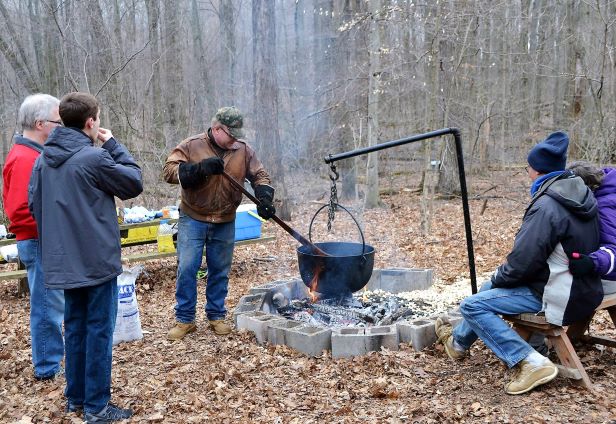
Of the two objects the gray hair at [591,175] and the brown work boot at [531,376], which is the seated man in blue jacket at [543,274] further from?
the gray hair at [591,175]

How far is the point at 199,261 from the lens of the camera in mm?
4703

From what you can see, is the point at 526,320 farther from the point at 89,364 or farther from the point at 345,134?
the point at 345,134

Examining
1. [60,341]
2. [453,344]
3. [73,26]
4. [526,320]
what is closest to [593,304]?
[526,320]

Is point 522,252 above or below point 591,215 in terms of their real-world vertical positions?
below

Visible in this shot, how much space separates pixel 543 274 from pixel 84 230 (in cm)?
266

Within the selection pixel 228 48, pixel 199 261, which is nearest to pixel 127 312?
pixel 199 261

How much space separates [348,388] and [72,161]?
2179 millimetres

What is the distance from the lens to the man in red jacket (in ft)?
12.1

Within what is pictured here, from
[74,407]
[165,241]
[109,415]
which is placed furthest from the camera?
[165,241]

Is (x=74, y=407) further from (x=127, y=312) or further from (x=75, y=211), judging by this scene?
(x=127, y=312)

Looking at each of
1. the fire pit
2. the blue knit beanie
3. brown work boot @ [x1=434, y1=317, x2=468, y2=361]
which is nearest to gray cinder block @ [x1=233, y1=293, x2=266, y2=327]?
the fire pit

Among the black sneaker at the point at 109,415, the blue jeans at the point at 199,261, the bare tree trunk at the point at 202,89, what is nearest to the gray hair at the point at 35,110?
the blue jeans at the point at 199,261

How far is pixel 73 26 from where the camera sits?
11.8 m

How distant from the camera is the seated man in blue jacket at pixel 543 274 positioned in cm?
324
